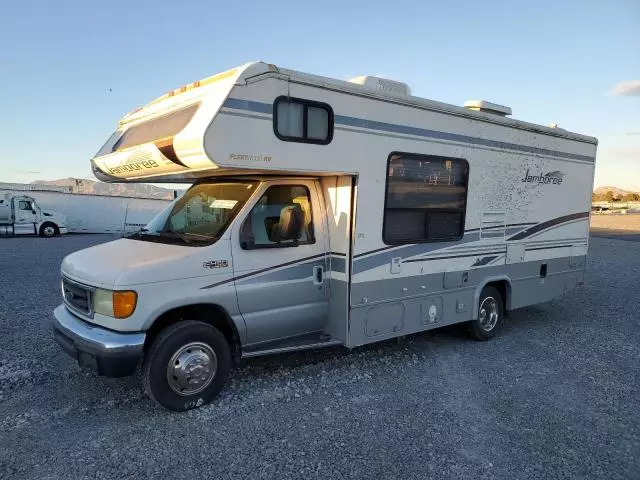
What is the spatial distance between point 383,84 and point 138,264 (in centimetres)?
333

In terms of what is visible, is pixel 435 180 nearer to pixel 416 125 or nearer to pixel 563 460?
pixel 416 125

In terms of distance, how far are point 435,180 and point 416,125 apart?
0.74m

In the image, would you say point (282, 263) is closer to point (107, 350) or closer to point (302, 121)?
point (302, 121)

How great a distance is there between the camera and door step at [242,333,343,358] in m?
4.71

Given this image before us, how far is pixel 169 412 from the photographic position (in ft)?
13.8

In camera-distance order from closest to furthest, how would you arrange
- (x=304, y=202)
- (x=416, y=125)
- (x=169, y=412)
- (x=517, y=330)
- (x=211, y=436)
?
(x=211, y=436)
(x=169, y=412)
(x=304, y=202)
(x=416, y=125)
(x=517, y=330)

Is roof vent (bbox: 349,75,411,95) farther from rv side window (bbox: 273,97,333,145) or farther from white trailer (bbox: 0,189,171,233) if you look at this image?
white trailer (bbox: 0,189,171,233)

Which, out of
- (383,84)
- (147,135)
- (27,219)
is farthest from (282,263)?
(27,219)

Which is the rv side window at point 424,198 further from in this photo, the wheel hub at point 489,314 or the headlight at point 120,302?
the headlight at point 120,302

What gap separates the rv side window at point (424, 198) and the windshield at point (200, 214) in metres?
1.67

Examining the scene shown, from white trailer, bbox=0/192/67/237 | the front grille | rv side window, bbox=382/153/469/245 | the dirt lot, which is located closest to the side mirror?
the front grille

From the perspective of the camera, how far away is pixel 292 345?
492cm

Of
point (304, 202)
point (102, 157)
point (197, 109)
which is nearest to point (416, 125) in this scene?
point (304, 202)

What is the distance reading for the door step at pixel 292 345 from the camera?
4.71 metres
